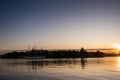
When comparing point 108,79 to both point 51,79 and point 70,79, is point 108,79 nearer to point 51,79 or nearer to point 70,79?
point 70,79

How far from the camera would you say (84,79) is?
43094mm

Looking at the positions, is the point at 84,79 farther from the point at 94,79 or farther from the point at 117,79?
the point at 117,79

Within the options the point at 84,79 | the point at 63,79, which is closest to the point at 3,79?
the point at 63,79

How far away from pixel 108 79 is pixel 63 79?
324 inches

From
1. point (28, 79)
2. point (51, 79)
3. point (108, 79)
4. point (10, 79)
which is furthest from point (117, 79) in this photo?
point (10, 79)

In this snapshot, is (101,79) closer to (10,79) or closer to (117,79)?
(117,79)

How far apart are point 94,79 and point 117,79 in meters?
4.26

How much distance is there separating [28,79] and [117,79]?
16.4 meters

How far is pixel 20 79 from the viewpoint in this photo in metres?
44.5

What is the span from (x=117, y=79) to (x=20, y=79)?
705 inches

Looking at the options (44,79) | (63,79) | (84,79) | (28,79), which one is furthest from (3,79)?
(84,79)

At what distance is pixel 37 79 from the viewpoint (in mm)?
44562

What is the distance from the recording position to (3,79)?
1743 inches

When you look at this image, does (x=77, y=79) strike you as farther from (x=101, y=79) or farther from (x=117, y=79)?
(x=117, y=79)
